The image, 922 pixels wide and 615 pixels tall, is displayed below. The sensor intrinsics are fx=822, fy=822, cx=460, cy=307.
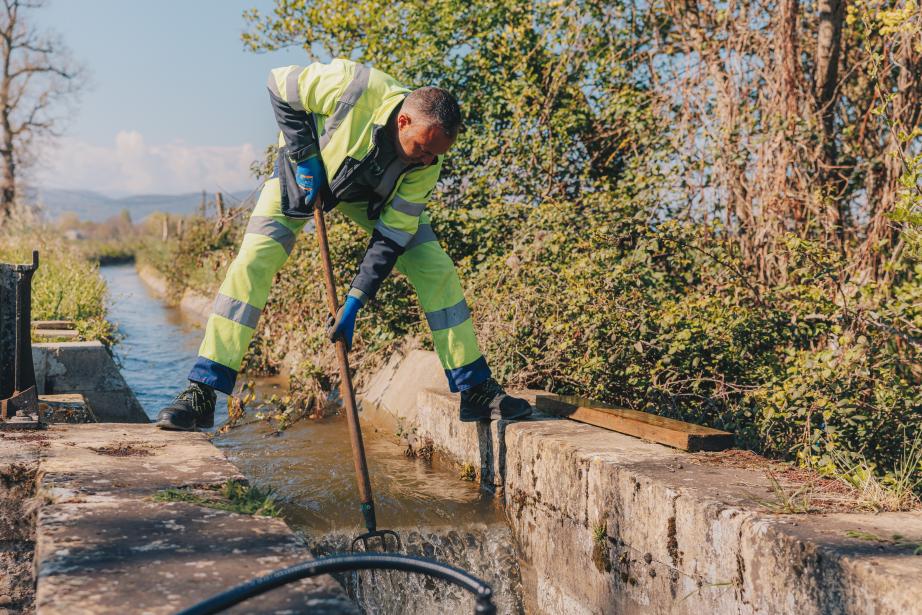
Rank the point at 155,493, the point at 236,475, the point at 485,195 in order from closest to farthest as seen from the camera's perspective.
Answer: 1. the point at 155,493
2. the point at 236,475
3. the point at 485,195

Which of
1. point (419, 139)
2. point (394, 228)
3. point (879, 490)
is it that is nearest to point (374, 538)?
point (394, 228)

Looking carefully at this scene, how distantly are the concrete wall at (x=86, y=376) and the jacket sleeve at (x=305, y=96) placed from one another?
2.25 metres

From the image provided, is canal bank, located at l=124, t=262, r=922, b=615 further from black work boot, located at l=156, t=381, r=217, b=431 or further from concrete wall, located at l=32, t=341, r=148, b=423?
concrete wall, located at l=32, t=341, r=148, b=423

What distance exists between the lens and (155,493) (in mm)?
2615

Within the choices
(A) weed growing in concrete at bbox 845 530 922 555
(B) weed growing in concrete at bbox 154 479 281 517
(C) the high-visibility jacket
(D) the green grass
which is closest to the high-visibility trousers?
(C) the high-visibility jacket

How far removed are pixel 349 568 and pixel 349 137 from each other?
2451 millimetres

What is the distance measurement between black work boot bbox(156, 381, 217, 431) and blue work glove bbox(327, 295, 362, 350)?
2.09ft

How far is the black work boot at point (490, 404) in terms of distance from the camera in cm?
414

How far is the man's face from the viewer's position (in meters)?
3.62

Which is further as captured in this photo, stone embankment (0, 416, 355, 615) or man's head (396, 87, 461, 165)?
man's head (396, 87, 461, 165)

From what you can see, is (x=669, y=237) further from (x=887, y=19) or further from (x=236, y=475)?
(x=236, y=475)

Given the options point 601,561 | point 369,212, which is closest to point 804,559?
point 601,561

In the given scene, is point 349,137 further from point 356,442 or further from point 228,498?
point 228,498

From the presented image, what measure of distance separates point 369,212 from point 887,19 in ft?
8.84
